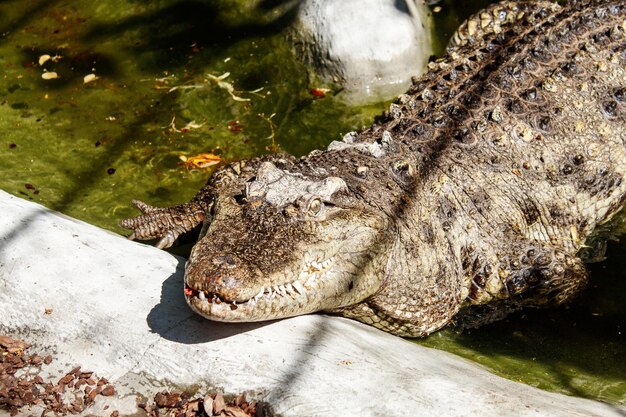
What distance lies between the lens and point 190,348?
3.49m

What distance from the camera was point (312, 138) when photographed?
6039 mm

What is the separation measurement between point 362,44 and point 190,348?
3447 mm

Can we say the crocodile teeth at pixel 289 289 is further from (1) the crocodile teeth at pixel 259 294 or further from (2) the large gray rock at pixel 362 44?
(2) the large gray rock at pixel 362 44

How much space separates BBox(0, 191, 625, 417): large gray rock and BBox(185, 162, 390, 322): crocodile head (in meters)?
0.16

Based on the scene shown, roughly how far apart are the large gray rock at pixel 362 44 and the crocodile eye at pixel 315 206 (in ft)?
8.19

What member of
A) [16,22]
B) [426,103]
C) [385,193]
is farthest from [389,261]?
[16,22]

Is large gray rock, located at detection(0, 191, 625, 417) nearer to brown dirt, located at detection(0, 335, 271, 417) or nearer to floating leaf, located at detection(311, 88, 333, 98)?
brown dirt, located at detection(0, 335, 271, 417)

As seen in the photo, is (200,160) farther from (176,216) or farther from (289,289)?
(289,289)

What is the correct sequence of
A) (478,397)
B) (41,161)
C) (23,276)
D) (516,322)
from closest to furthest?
(478,397)
(23,276)
(516,322)
(41,161)

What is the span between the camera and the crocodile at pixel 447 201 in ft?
12.6

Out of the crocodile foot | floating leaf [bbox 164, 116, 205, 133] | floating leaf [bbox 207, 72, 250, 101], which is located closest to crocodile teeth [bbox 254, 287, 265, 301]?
the crocodile foot

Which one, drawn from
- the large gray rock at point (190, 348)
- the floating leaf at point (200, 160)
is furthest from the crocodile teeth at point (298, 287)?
the floating leaf at point (200, 160)

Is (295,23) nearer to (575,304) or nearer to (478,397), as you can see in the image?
(575,304)

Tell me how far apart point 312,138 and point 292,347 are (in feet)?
8.96
